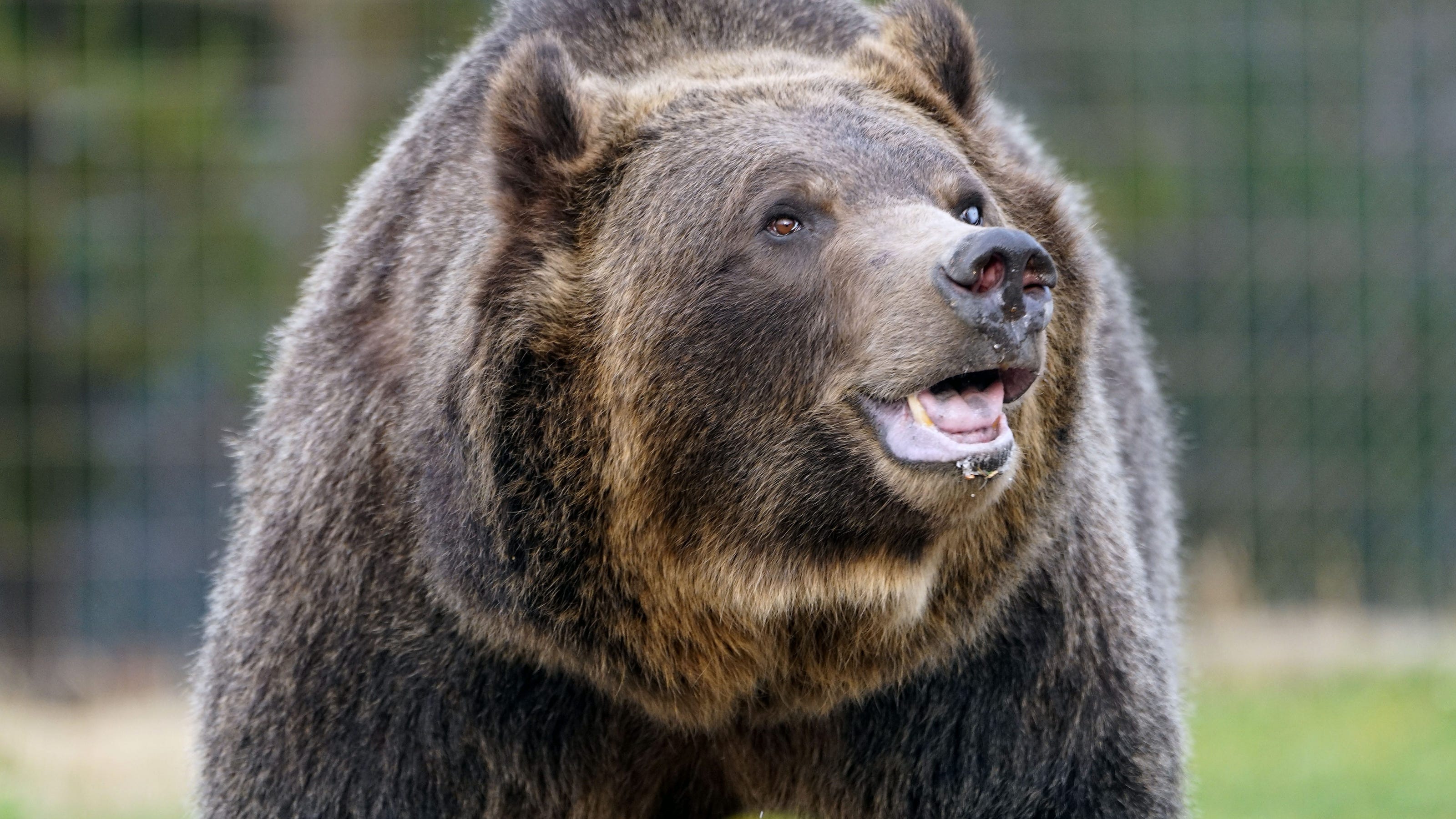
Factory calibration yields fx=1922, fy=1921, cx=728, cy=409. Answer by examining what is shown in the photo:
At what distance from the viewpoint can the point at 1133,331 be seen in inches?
265

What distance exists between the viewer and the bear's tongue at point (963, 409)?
398 centimetres

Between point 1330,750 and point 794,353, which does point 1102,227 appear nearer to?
point 1330,750

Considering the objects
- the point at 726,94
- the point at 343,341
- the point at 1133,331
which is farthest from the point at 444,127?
the point at 1133,331

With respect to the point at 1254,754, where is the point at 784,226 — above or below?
above

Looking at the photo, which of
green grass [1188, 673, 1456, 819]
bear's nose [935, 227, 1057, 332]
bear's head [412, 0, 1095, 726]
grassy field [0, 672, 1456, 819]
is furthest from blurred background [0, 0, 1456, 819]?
bear's nose [935, 227, 1057, 332]

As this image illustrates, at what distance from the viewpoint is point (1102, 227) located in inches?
480

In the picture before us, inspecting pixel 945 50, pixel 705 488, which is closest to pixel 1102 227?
pixel 945 50

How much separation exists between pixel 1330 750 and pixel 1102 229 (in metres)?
4.38

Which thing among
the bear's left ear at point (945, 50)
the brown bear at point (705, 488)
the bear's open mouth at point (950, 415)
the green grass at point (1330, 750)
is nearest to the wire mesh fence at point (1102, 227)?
the green grass at point (1330, 750)

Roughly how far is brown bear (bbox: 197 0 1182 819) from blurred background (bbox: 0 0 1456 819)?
7427 millimetres

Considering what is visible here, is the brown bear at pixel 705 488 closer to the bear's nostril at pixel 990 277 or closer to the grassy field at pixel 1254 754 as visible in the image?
the bear's nostril at pixel 990 277

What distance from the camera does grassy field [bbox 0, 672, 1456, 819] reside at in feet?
25.1

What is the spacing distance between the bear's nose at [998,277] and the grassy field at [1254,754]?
3.91 meters

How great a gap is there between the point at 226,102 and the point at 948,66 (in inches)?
346
